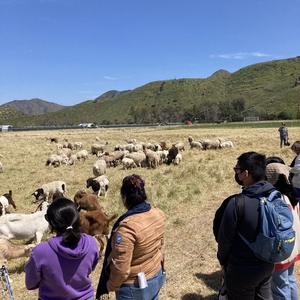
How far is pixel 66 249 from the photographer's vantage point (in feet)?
8.43

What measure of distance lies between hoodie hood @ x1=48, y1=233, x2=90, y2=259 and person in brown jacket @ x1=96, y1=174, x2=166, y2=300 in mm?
300

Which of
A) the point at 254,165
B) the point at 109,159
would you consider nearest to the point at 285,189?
the point at 254,165

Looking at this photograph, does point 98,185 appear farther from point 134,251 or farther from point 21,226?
point 134,251

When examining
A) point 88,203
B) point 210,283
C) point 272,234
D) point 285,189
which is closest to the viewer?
point 272,234

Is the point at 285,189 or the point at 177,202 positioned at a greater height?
the point at 285,189

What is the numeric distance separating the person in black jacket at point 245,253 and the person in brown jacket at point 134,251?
0.69 m

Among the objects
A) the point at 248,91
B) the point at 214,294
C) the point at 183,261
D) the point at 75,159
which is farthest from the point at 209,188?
the point at 248,91

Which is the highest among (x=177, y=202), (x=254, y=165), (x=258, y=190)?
(x=254, y=165)

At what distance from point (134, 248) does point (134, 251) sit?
0.13 feet

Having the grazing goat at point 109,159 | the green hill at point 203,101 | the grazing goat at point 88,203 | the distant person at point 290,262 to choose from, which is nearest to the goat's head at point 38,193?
the grazing goat at point 88,203

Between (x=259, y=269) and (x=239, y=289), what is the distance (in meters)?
0.31

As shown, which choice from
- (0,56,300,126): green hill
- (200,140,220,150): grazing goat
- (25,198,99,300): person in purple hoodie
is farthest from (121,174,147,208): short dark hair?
(0,56,300,126): green hill

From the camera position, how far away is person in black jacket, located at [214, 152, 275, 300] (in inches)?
109

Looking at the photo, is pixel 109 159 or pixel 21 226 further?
pixel 109 159
